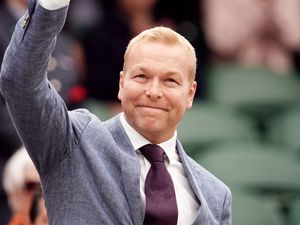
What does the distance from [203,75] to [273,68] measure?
43cm

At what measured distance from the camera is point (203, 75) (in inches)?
198

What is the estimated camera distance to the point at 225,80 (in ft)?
16.8

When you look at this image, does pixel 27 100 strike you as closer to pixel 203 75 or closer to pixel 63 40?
pixel 63 40

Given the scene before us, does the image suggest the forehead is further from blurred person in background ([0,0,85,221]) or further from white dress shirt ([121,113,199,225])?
blurred person in background ([0,0,85,221])

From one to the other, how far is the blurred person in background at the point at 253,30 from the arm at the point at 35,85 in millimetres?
3025

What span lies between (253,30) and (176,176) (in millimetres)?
2862

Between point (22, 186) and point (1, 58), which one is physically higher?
point (1, 58)

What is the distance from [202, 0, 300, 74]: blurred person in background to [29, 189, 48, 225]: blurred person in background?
85.7 inches

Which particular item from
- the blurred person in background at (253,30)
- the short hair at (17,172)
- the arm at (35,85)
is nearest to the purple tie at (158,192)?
the arm at (35,85)

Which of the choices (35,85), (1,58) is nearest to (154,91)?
(35,85)

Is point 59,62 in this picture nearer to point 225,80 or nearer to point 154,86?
point 225,80

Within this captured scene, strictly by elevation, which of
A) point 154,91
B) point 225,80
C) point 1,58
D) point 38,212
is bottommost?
point 38,212

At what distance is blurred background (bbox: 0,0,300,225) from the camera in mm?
4418

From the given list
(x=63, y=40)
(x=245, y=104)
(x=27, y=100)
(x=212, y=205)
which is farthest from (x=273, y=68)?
(x=27, y=100)
